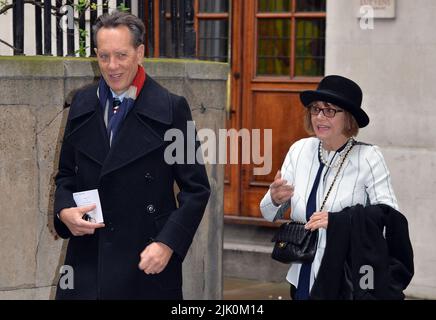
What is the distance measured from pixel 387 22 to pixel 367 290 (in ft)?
16.2

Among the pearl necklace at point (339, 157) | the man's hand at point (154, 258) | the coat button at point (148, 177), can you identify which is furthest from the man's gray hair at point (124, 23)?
the pearl necklace at point (339, 157)

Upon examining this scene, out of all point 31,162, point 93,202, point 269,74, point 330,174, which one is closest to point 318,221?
point 330,174

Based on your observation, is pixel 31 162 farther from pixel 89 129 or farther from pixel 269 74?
pixel 269 74

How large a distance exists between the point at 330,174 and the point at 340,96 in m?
0.41

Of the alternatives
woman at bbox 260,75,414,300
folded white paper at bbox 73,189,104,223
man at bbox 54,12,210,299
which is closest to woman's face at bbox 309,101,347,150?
woman at bbox 260,75,414,300

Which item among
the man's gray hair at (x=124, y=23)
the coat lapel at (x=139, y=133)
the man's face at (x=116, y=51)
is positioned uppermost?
the man's gray hair at (x=124, y=23)

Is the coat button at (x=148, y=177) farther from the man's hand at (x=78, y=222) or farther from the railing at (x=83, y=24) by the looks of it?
the railing at (x=83, y=24)

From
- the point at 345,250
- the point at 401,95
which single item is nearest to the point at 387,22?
the point at 401,95

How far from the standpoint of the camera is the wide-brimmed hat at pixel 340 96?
5430 millimetres

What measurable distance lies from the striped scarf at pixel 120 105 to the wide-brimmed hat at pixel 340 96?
3.09 ft

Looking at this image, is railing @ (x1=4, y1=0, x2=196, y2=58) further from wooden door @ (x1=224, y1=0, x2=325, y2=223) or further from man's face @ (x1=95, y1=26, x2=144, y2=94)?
wooden door @ (x1=224, y1=0, x2=325, y2=223)

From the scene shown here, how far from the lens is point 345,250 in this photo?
17.3ft

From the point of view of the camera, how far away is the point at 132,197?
4.99 metres

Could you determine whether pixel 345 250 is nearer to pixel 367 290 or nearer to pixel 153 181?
pixel 367 290
